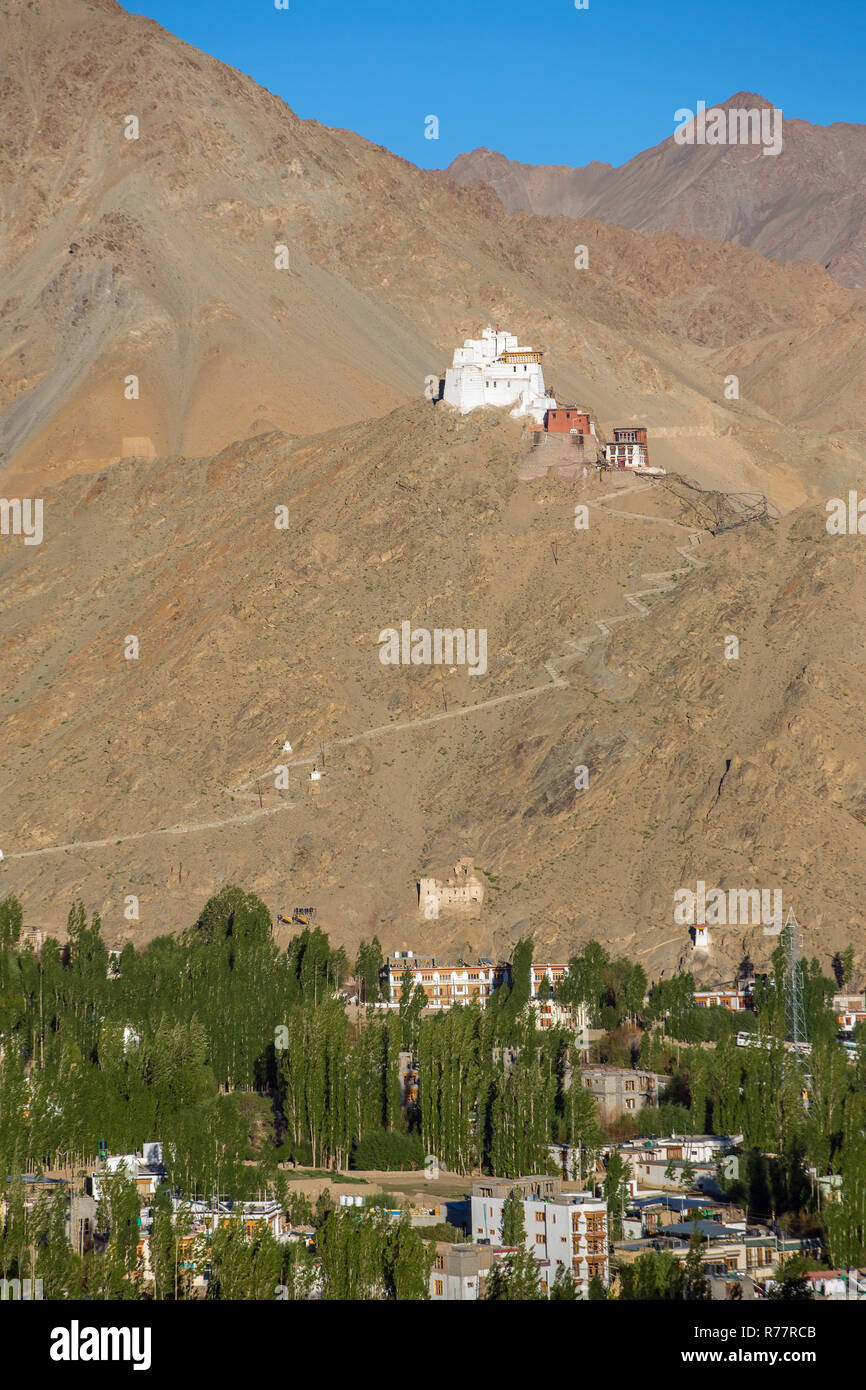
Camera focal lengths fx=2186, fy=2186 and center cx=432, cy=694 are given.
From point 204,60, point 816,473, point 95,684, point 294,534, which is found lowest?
point 95,684

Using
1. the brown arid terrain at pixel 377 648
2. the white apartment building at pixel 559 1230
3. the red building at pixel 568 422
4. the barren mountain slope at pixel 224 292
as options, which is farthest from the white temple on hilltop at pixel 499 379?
the white apartment building at pixel 559 1230

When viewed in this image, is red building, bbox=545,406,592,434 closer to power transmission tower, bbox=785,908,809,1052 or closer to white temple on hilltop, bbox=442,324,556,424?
white temple on hilltop, bbox=442,324,556,424

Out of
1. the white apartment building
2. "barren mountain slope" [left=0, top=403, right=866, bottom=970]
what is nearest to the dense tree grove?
the white apartment building

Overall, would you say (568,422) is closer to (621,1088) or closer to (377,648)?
(377,648)

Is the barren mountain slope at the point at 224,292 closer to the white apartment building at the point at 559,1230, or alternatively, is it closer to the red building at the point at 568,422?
the red building at the point at 568,422

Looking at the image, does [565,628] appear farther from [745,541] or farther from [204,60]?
[204,60]

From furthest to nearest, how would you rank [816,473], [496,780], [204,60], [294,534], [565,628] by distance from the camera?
[204,60] → [816,473] → [294,534] → [565,628] → [496,780]
